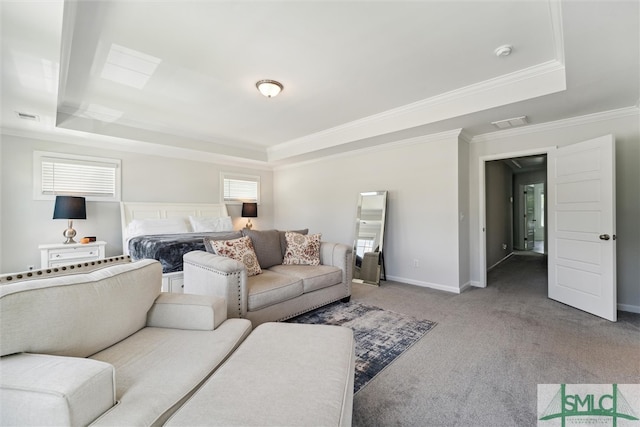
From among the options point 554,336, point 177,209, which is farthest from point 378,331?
point 177,209

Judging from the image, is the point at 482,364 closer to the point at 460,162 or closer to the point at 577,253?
the point at 577,253

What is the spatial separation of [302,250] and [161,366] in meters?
2.31

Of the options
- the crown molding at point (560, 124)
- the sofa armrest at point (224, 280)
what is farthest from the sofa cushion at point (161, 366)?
the crown molding at point (560, 124)

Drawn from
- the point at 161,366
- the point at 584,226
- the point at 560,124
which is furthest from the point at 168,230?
the point at 560,124

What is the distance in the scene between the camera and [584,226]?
3.13 metres

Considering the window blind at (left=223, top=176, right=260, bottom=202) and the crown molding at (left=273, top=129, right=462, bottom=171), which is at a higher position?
the crown molding at (left=273, top=129, right=462, bottom=171)

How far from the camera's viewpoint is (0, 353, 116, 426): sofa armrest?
0.84m

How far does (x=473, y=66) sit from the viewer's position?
8.75 feet

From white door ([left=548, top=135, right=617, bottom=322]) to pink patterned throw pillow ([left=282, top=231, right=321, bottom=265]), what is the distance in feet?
9.98

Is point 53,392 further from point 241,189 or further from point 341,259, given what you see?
point 241,189

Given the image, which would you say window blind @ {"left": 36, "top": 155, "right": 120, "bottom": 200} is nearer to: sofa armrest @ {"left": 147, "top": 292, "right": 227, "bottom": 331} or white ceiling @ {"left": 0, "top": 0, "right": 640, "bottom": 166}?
white ceiling @ {"left": 0, "top": 0, "right": 640, "bottom": 166}

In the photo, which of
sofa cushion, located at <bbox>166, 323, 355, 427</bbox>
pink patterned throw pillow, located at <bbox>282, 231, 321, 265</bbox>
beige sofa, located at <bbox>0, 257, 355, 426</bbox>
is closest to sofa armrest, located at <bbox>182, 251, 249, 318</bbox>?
beige sofa, located at <bbox>0, 257, 355, 426</bbox>

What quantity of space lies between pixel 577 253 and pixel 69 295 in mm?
4621

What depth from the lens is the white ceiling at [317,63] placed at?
1.93 m
